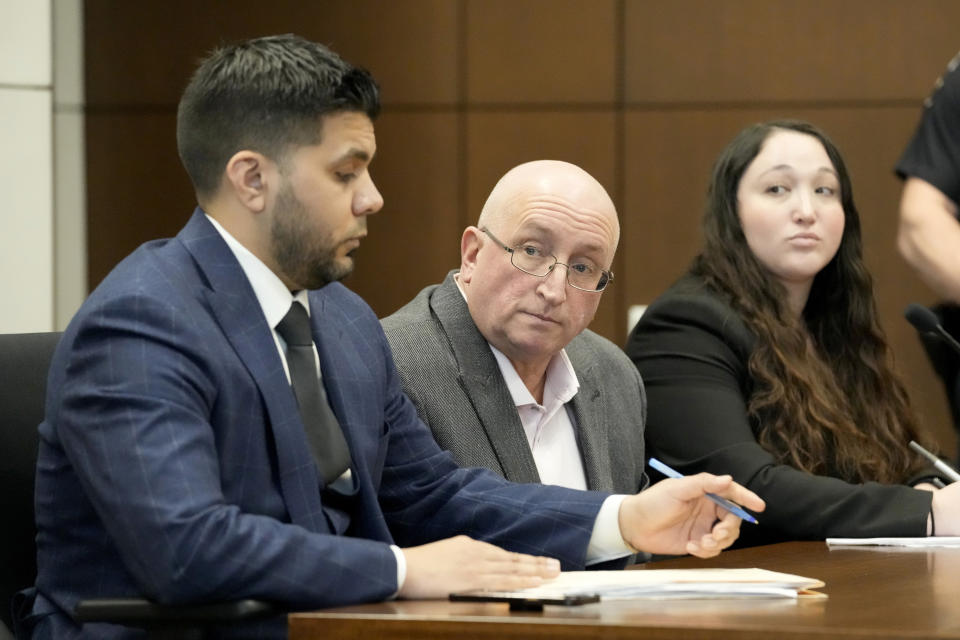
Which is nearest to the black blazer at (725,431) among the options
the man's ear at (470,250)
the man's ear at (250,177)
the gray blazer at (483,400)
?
the gray blazer at (483,400)

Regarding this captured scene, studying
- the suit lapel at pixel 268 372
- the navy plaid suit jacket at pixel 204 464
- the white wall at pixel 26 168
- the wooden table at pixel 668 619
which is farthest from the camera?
the white wall at pixel 26 168

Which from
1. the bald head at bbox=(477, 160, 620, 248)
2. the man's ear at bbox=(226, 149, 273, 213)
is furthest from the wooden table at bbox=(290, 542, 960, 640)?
the bald head at bbox=(477, 160, 620, 248)

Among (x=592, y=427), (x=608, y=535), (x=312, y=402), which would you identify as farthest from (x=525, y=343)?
(x=312, y=402)

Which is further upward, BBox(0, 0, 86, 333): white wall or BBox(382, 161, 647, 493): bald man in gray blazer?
BBox(0, 0, 86, 333): white wall

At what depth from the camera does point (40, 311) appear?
3.99 metres

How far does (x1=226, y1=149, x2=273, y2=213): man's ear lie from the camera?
1705 mm

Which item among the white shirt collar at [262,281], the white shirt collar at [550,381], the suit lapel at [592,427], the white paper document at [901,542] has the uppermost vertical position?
the white shirt collar at [262,281]

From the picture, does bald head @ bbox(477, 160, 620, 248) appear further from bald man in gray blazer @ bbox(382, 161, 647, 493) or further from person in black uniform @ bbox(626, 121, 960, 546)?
person in black uniform @ bbox(626, 121, 960, 546)

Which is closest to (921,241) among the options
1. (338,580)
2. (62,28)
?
(338,580)

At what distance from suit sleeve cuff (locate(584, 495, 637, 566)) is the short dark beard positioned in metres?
0.54

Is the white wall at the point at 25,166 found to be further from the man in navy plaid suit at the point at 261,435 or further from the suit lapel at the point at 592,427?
the man in navy plaid suit at the point at 261,435

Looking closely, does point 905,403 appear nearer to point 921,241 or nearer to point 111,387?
point 921,241

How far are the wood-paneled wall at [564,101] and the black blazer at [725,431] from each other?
1986 mm

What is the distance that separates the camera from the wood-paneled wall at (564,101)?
4711 mm
